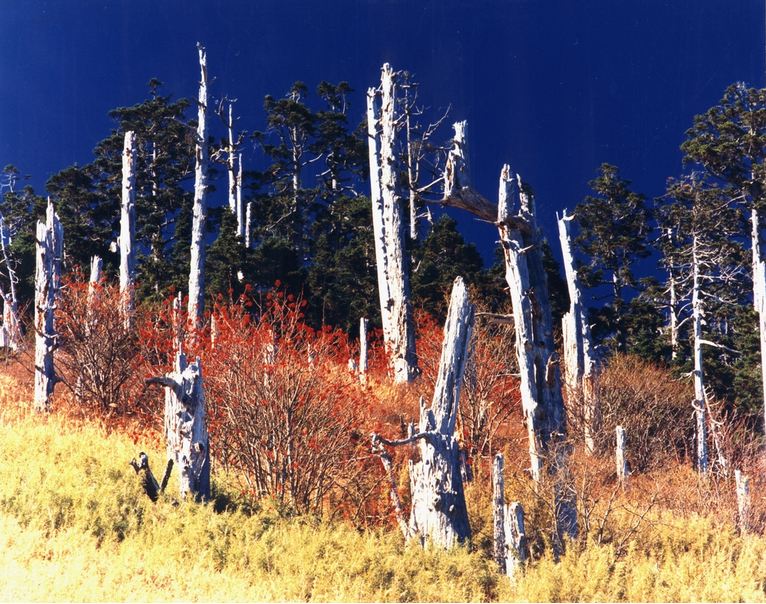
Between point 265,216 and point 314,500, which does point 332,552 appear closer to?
point 314,500

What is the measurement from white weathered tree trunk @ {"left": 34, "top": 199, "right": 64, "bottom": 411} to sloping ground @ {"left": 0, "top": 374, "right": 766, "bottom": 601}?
4.07 metres

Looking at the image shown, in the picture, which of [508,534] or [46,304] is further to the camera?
[46,304]

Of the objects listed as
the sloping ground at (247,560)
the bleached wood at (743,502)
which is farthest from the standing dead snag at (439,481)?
the bleached wood at (743,502)

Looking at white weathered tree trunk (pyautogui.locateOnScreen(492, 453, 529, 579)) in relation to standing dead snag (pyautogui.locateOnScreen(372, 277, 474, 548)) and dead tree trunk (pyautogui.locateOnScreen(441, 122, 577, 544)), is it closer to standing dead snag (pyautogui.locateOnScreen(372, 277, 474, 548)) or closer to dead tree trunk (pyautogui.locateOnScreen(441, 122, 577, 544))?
standing dead snag (pyautogui.locateOnScreen(372, 277, 474, 548))

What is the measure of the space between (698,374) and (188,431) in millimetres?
15730

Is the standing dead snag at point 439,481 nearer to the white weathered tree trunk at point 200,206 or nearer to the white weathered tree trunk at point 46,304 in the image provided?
the white weathered tree trunk at point 46,304

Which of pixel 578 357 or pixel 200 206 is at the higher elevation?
pixel 200 206

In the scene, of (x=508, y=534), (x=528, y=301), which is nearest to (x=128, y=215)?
(x=528, y=301)

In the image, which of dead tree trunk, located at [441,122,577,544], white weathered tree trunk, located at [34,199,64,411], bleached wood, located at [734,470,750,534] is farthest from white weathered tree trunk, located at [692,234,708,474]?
white weathered tree trunk, located at [34,199,64,411]

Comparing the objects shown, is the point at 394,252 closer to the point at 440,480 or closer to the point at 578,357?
the point at 578,357

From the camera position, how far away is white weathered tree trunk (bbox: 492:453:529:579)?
700cm

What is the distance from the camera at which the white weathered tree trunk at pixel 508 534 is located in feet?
23.0

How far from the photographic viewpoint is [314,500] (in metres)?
Result: 8.53

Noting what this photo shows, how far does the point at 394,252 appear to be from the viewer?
15750 mm
